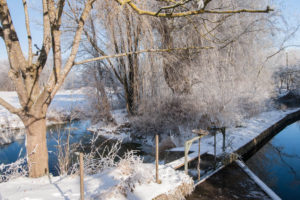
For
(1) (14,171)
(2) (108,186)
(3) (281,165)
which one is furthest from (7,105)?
(3) (281,165)

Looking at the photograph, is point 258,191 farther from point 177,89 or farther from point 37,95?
point 177,89

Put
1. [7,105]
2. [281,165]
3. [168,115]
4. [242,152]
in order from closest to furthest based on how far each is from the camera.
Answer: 1. [7,105]
2. [242,152]
3. [281,165]
4. [168,115]

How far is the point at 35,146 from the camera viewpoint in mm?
3236

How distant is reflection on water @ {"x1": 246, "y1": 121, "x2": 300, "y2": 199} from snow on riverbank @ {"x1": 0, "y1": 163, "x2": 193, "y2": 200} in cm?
335

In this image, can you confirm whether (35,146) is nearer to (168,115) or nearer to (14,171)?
(14,171)

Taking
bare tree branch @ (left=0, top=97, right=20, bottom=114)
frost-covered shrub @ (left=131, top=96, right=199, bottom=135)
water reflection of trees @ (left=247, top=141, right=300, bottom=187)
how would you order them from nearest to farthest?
bare tree branch @ (left=0, top=97, right=20, bottom=114) → water reflection of trees @ (left=247, top=141, right=300, bottom=187) → frost-covered shrub @ (left=131, top=96, right=199, bottom=135)

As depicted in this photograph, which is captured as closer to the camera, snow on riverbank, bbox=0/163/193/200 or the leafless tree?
snow on riverbank, bbox=0/163/193/200

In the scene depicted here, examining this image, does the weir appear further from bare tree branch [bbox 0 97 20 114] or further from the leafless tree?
bare tree branch [bbox 0 97 20 114]

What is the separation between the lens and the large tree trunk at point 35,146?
320cm

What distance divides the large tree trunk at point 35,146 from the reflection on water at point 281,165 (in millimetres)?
5425

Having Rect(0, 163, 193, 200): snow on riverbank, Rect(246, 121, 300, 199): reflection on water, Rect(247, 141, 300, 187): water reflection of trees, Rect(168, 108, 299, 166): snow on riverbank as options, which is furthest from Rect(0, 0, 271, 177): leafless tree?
Rect(247, 141, 300, 187): water reflection of trees

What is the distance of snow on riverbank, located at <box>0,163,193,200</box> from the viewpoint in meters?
2.40

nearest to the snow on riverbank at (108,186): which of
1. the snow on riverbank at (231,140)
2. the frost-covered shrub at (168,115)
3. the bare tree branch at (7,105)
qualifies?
the bare tree branch at (7,105)

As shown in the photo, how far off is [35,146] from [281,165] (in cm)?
722
